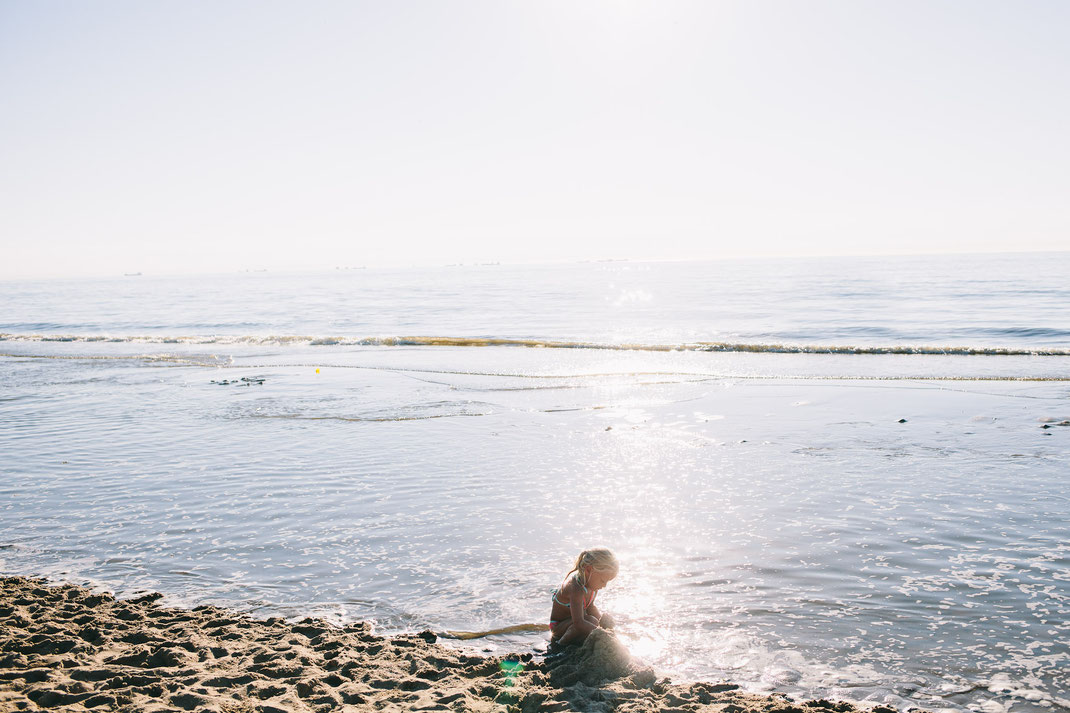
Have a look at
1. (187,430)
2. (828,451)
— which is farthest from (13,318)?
(828,451)

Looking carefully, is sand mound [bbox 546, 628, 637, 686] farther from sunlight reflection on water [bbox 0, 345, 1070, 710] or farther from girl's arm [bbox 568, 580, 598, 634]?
sunlight reflection on water [bbox 0, 345, 1070, 710]

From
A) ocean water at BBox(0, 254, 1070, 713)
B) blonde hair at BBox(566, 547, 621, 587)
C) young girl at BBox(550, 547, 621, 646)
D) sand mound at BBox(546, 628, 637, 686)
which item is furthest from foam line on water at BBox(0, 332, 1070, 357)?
sand mound at BBox(546, 628, 637, 686)

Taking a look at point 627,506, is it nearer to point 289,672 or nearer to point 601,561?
point 601,561

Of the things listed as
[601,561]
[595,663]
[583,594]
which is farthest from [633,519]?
[595,663]

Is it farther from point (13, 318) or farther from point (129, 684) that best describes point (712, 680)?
point (13, 318)

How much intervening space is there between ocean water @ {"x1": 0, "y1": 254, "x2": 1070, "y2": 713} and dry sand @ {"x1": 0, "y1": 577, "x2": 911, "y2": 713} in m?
0.48

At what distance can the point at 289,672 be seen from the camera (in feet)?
16.8

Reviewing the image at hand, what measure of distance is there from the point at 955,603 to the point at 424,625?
4624 millimetres

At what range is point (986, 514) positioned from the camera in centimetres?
870

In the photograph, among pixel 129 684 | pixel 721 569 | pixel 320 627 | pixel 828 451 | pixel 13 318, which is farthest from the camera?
pixel 13 318

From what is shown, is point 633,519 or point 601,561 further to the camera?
point 633,519

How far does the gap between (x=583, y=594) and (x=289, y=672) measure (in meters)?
2.19

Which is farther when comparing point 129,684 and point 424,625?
point 424,625

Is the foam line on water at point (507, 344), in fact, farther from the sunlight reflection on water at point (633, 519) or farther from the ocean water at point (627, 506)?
the sunlight reflection on water at point (633, 519)
